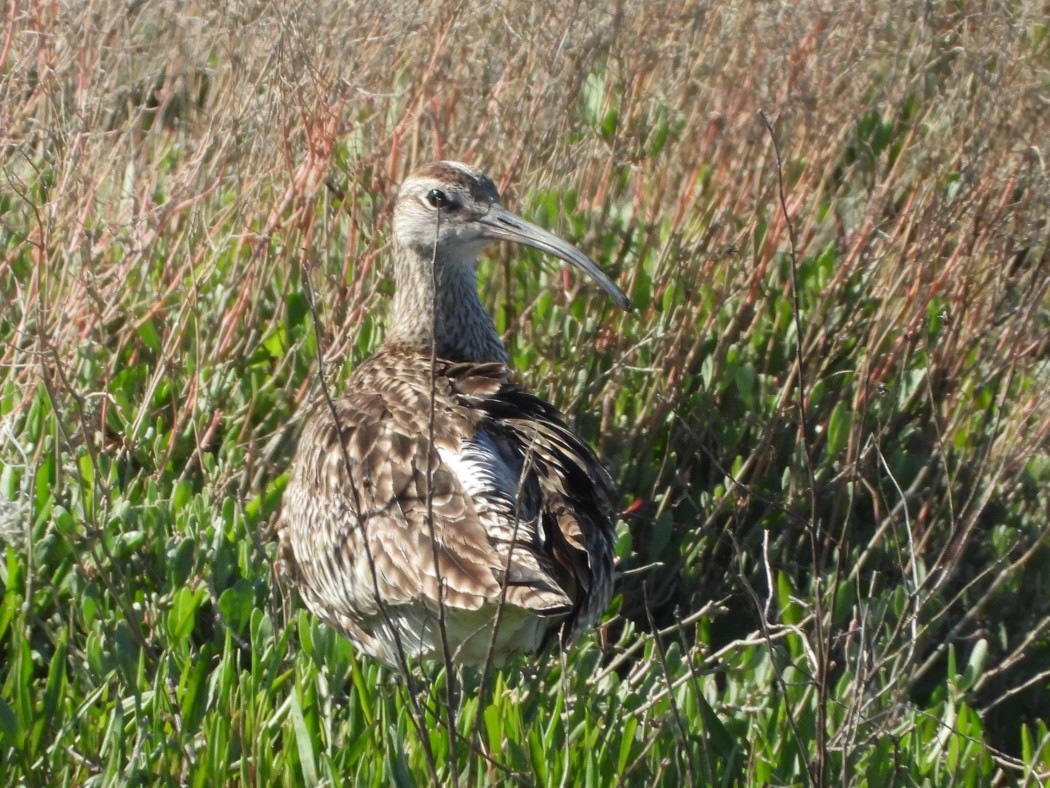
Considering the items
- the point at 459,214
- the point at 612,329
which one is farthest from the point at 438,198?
the point at 612,329

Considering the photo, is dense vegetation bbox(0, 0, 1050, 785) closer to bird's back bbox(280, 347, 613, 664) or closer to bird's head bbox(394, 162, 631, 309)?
bird's back bbox(280, 347, 613, 664)

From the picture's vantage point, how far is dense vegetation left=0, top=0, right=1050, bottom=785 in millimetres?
4234

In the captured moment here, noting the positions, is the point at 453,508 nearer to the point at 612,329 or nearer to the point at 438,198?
the point at 438,198

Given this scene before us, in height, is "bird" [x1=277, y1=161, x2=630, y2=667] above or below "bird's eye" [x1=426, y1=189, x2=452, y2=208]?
below

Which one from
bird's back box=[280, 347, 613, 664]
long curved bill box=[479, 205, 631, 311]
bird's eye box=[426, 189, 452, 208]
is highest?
bird's eye box=[426, 189, 452, 208]

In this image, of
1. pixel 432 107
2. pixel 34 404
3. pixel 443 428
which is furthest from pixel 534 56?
pixel 34 404

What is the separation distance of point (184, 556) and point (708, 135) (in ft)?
9.69

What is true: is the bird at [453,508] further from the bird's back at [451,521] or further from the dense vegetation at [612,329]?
the dense vegetation at [612,329]

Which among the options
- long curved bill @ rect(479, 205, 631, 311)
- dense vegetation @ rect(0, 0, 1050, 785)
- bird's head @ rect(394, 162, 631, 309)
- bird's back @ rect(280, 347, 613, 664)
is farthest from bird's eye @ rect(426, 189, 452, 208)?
bird's back @ rect(280, 347, 613, 664)

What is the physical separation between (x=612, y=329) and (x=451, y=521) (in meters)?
2.03

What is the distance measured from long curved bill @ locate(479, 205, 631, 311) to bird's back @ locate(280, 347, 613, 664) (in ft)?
1.57

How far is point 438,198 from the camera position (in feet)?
16.0

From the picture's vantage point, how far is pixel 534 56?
17.2ft

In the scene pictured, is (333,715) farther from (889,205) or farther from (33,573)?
(889,205)
